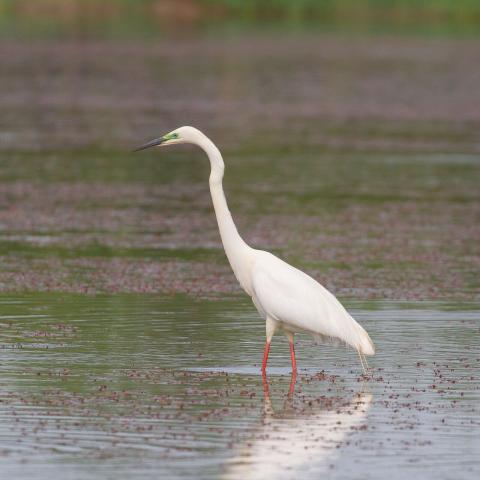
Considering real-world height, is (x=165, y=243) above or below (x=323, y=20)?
above

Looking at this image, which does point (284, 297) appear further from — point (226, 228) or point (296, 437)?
point (296, 437)

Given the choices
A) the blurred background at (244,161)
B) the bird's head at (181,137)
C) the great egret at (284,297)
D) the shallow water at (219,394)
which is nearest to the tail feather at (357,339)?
the great egret at (284,297)

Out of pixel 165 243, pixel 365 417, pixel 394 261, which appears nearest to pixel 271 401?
pixel 365 417

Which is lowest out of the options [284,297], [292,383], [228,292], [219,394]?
[228,292]

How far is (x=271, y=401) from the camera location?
10.4m

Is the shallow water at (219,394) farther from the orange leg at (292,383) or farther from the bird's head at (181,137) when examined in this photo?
the bird's head at (181,137)

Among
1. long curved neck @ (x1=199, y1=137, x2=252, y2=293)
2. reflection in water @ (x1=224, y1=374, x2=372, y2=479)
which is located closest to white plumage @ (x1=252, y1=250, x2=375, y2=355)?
long curved neck @ (x1=199, y1=137, x2=252, y2=293)

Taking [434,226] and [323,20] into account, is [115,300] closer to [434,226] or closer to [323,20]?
[434,226]

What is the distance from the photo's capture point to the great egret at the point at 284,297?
1104 cm

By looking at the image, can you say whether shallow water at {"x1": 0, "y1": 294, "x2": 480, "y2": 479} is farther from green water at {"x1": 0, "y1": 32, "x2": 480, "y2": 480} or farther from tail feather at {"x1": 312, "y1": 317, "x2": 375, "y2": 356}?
tail feather at {"x1": 312, "y1": 317, "x2": 375, "y2": 356}

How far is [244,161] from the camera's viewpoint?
2656 centimetres

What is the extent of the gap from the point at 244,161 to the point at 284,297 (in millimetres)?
15581

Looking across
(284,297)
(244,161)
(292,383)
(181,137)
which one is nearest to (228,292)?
(181,137)

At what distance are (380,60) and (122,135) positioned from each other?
25.1 m
